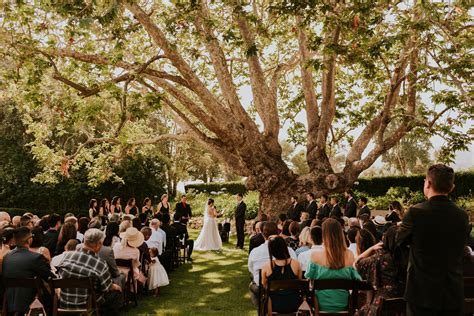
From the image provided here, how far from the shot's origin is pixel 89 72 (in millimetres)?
13148

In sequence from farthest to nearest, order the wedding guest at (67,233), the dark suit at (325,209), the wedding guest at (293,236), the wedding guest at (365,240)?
the dark suit at (325,209) → the wedding guest at (293,236) → the wedding guest at (67,233) → the wedding guest at (365,240)

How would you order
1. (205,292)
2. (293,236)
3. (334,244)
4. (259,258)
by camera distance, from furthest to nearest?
(205,292), (293,236), (259,258), (334,244)

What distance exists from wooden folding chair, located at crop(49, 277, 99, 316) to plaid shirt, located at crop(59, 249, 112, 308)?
64 mm

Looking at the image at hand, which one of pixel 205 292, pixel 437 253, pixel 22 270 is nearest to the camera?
A: pixel 437 253

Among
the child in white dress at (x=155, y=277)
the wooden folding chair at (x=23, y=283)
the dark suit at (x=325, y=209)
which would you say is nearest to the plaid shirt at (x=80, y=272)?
the wooden folding chair at (x=23, y=283)

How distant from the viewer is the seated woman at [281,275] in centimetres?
526

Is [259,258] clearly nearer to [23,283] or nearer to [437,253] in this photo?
[23,283]

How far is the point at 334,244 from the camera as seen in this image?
4926 millimetres

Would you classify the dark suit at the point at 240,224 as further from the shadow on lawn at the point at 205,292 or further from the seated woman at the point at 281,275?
the seated woman at the point at 281,275

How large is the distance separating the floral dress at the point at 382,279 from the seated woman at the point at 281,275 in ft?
3.06

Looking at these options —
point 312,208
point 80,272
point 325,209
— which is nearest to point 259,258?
point 80,272

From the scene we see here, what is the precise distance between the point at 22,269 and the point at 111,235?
8.72 ft

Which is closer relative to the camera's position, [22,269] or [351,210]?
[22,269]

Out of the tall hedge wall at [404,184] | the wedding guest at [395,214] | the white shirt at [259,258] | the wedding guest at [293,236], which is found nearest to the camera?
the white shirt at [259,258]
